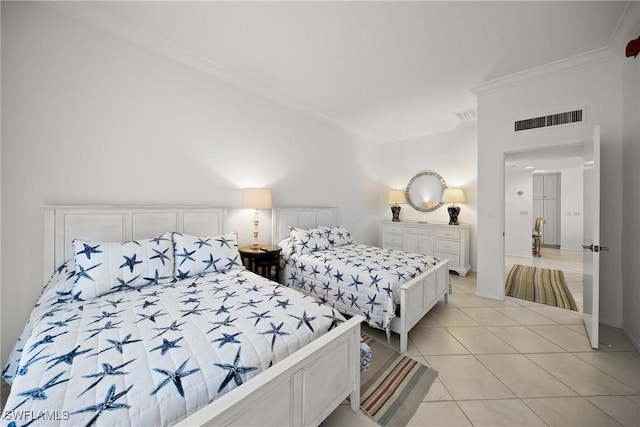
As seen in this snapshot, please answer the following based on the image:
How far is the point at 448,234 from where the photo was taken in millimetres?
4191

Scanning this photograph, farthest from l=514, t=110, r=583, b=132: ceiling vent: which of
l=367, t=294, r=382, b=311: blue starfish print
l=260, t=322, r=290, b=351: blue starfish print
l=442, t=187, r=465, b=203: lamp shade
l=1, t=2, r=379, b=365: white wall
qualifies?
l=260, t=322, r=290, b=351: blue starfish print

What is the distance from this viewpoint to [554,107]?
273 centimetres

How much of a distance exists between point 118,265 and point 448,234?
14.5 ft

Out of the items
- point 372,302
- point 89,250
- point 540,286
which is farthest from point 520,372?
point 89,250

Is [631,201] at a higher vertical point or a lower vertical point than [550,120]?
lower

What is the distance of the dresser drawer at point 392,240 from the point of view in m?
4.73

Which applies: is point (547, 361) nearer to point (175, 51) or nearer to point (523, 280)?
point (523, 280)

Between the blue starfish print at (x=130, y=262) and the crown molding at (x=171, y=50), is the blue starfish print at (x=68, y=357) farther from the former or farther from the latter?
the crown molding at (x=171, y=50)

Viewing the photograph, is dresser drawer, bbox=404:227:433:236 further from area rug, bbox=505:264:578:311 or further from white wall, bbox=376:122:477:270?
area rug, bbox=505:264:578:311

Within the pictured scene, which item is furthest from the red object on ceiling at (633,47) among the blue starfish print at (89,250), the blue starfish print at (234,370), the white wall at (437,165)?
the blue starfish print at (89,250)

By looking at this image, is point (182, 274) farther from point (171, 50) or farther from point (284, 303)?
point (171, 50)

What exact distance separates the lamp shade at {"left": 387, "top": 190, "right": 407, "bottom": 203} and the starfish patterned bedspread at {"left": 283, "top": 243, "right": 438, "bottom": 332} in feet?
6.77

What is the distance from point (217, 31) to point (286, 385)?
2750 millimetres

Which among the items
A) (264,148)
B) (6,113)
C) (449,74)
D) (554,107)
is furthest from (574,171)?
(6,113)
